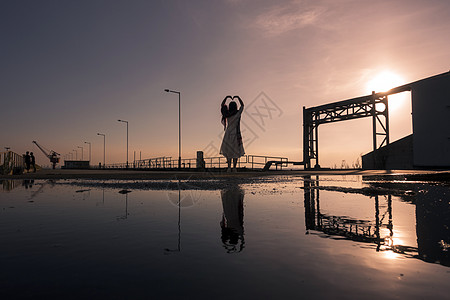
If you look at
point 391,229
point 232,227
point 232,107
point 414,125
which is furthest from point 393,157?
point 232,227

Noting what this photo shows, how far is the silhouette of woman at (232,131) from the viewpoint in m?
22.9

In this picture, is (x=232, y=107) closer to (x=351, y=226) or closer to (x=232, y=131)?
(x=232, y=131)

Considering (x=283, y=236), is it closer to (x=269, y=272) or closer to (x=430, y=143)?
(x=269, y=272)

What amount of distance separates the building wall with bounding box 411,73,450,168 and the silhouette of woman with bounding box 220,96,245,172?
43.1 feet

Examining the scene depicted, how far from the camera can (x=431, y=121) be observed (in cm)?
2259

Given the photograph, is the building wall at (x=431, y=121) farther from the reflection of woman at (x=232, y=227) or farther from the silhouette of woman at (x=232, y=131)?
the reflection of woman at (x=232, y=227)

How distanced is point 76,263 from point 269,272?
173 cm

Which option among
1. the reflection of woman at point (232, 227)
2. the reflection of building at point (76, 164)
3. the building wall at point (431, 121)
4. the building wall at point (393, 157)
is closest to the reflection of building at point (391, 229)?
the reflection of woman at point (232, 227)

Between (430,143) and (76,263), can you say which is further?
Answer: (430,143)

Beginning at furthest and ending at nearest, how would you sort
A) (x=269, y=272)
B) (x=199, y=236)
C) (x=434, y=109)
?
1. (x=434, y=109)
2. (x=199, y=236)
3. (x=269, y=272)

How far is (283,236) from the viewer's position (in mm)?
3949

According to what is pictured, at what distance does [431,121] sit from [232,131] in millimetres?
14290

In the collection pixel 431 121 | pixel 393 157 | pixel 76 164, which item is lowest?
pixel 393 157

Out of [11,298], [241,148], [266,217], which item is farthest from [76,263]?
[241,148]
